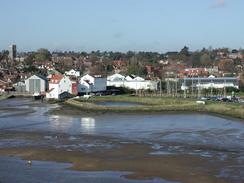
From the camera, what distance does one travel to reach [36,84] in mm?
73562

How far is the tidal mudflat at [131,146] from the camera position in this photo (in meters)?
19.5

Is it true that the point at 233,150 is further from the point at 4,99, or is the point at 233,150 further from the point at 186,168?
the point at 4,99

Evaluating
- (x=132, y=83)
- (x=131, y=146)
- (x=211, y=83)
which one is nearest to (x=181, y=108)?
(x=131, y=146)

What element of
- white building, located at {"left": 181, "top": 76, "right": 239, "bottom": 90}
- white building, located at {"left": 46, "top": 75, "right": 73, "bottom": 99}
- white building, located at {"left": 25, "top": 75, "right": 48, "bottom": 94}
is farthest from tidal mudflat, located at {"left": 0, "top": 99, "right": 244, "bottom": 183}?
white building, located at {"left": 181, "top": 76, "right": 239, "bottom": 90}

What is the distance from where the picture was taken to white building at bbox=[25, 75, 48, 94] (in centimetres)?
7306

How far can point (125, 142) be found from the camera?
27.3 meters

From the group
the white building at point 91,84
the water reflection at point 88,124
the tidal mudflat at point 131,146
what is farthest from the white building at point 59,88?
the water reflection at point 88,124

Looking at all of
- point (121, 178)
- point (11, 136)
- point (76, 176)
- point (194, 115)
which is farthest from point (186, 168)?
point (194, 115)

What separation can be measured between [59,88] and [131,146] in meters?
38.9

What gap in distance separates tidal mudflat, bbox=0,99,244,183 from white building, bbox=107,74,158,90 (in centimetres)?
3753

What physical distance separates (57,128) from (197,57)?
356 ft

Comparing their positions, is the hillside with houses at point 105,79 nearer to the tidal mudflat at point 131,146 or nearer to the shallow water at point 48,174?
the tidal mudflat at point 131,146

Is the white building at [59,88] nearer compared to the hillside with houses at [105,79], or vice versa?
the white building at [59,88]

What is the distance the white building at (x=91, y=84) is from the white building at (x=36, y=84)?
5.15 metres
